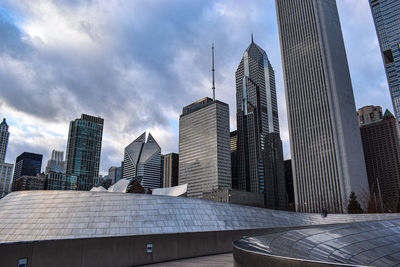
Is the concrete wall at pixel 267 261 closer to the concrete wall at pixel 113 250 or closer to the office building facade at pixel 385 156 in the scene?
the concrete wall at pixel 113 250

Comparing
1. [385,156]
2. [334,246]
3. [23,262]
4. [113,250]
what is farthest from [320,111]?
[23,262]

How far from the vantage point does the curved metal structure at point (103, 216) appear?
1844cm

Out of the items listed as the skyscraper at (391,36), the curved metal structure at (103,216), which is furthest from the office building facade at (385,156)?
the curved metal structure at (103,216)

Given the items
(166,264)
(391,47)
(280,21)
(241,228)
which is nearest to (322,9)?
(280,21)

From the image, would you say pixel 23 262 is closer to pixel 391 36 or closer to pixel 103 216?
pixel 103 216

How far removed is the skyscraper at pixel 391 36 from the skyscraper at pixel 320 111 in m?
59.3

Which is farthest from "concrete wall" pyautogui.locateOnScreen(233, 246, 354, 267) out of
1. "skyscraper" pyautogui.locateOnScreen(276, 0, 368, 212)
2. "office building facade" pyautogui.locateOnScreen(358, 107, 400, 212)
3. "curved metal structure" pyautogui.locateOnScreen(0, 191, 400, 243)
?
"office building facade" pyautogui.locateOnScreen(358, 107, 400, 212)

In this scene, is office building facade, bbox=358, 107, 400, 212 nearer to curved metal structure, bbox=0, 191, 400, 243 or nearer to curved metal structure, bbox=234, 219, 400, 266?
curved metal structure, bbox=0, 191, 400, 243

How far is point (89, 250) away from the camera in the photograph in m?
13.9

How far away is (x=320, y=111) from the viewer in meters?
125

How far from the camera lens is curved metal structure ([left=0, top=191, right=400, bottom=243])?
60.5ft

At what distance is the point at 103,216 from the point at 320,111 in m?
123

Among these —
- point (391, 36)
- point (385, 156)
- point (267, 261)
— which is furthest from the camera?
point (385, 156)

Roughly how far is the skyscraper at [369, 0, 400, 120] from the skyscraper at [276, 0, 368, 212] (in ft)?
195
